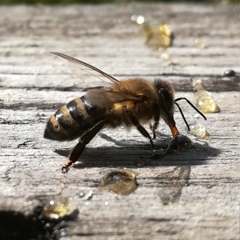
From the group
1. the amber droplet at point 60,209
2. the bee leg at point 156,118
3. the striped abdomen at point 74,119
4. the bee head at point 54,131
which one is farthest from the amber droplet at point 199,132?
the amber droplet at point 60,209

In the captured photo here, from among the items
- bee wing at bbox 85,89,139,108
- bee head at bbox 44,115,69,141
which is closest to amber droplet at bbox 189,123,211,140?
bee wing at bbox 85,89,139,108

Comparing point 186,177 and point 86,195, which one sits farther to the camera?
point 186,177

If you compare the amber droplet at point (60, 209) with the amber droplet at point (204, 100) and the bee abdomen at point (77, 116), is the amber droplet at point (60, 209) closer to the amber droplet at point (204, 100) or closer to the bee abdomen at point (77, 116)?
→ the bee abdomen at point (77, 116)

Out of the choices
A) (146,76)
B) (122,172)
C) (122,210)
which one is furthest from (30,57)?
(122,210)

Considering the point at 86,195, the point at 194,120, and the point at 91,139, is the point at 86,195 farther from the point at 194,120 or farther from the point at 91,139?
the point at 194,120

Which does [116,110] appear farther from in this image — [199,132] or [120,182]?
[120,182]

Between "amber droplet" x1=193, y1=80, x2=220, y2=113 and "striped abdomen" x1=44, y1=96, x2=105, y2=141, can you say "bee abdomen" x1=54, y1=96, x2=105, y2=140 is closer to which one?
"striped abdomen" x1=44, y1=96, x2=105, y2=141
